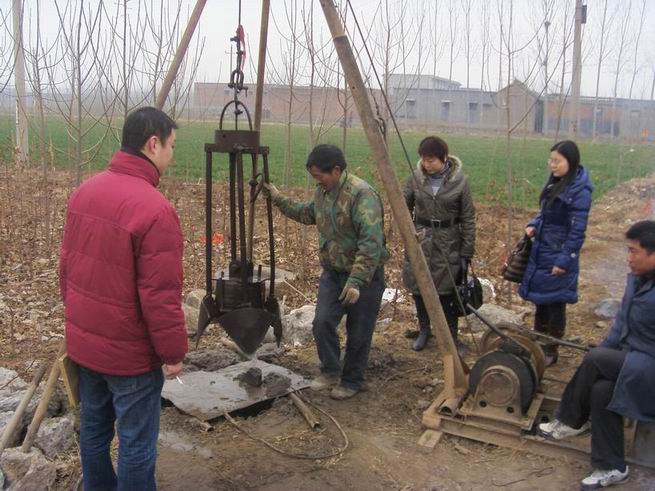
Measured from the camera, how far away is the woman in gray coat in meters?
5.41

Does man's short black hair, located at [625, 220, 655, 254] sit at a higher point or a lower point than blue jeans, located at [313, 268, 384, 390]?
higher

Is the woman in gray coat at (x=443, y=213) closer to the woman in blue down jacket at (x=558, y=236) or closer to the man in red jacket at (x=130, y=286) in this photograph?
the woman in blue down jacket at (x=558, y=236)

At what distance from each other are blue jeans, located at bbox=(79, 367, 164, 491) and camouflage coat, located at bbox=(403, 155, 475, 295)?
9.81ft

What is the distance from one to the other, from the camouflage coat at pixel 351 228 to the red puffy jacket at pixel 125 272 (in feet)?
6.09

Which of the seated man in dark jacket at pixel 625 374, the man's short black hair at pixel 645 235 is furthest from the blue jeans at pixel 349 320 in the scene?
the man's short black hair at pixel 645 235

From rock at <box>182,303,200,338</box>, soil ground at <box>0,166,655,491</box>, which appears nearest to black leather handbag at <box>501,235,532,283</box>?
soil ground at <box>0,166,655,491</box>

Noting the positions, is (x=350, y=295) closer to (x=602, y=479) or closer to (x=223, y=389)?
(x=223, y=389)

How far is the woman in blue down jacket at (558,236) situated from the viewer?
4.97 meters

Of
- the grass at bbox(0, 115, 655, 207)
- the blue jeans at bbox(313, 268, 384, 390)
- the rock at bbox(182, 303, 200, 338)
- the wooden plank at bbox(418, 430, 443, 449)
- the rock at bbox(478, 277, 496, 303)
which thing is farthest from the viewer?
the grass at bbox(0, 115, 655, 207)

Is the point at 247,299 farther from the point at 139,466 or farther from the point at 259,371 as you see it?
the point at 139,466

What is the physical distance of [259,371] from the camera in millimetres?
4977

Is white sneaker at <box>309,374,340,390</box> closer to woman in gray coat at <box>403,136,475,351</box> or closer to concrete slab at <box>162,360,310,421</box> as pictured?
concrete slab at <box>162,360,310,421</box>

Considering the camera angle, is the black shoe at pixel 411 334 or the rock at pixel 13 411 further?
the black shoe at pixel 411 334

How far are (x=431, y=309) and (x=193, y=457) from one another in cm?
172
